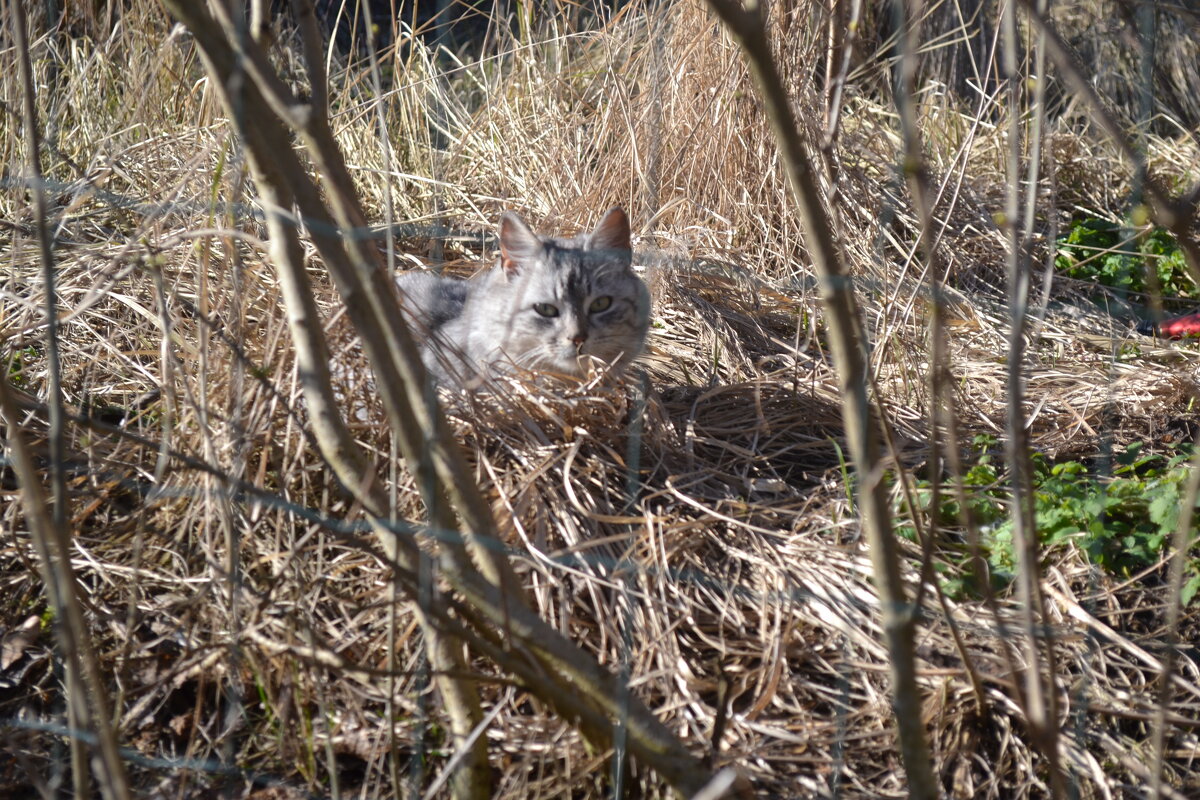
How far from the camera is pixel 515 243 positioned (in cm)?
304

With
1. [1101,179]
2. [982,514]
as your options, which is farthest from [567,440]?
[1101,179]

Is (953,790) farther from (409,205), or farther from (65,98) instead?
(65,98)

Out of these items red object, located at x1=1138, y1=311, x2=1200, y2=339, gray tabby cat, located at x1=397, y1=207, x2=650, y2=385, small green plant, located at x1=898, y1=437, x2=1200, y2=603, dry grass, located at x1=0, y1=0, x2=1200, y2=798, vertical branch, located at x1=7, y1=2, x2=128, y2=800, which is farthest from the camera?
red object, located at x1=1138, y1=311, x2=1200, y2=339

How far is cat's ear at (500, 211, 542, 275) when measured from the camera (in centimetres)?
299

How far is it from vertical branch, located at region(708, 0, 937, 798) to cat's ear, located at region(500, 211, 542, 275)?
67.9 inches

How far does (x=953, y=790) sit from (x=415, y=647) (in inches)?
38.7

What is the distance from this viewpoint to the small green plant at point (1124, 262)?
161 inches

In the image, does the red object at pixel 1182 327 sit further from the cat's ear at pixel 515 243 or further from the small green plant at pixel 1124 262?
the cat's ear at pixel 515 243

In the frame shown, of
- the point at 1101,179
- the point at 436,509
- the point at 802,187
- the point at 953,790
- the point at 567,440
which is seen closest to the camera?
the point at 802,187

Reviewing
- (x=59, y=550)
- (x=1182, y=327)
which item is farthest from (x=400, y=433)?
(x=1182, y=327)

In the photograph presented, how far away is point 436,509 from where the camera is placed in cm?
150

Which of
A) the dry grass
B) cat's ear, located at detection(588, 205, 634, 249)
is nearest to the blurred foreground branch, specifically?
the dry grass

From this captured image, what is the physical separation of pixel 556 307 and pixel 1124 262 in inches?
98.3

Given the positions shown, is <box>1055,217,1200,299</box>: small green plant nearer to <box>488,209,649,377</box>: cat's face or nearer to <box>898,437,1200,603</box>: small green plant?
<box>898,437,1200,603</box>: small green plant
